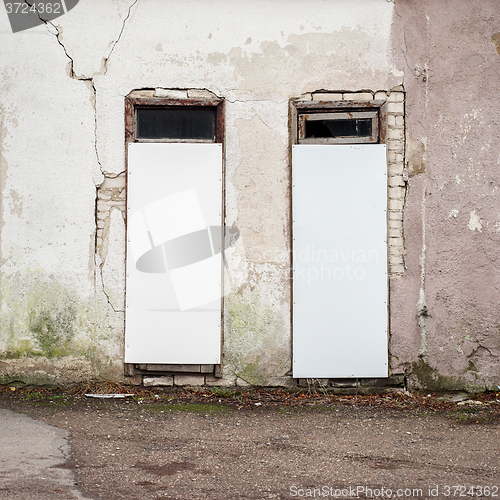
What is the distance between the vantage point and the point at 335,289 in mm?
4723

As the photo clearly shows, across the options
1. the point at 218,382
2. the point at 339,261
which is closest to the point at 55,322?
the point at 218,382

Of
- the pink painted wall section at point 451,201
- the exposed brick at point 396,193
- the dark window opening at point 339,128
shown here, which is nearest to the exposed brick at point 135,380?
the pink painted wall section at point 451,201

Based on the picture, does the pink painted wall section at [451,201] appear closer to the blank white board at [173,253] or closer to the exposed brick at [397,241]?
the exposed brick at [397,241]

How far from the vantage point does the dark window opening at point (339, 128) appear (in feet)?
15.9

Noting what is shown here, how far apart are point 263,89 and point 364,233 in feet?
5.36

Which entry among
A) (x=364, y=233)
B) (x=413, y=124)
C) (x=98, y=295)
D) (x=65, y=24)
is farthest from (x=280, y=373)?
(x=65, y=24)

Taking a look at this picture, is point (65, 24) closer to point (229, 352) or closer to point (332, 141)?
point (332, 141)

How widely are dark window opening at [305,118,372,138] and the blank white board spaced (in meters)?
0.93

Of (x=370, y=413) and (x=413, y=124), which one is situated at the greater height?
(x=413, y=124)

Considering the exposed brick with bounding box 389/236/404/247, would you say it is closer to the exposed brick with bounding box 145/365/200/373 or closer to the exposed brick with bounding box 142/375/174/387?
the exposed brick with bounding box 145/365/200/373

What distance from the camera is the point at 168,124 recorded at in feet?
15.9

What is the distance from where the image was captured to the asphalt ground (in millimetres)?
2871

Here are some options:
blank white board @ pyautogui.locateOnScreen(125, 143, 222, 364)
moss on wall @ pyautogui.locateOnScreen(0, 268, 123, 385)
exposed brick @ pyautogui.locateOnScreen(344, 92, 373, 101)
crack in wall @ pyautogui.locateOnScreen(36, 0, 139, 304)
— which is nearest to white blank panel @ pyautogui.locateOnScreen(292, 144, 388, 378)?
exposed brick @ pyautogui.locateOnScreen(344, 92, 373, 101)

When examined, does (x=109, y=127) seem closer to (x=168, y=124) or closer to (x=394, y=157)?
(x=168, y=124)
